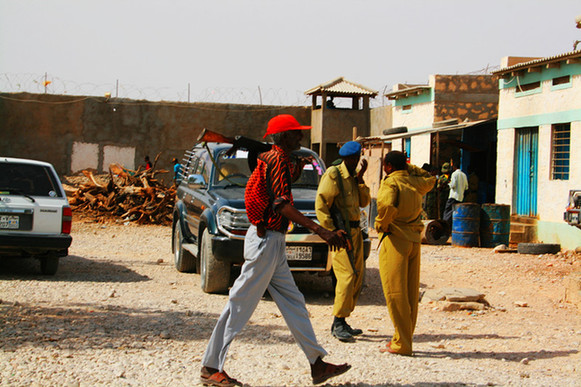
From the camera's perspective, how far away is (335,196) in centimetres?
605

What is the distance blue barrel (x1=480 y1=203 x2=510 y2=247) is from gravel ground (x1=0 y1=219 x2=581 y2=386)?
428 centimetres

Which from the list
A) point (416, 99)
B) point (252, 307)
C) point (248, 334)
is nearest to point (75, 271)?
point (248, 334)

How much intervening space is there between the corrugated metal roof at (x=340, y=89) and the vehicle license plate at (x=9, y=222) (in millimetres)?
20537

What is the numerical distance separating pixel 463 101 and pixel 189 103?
38.7ft

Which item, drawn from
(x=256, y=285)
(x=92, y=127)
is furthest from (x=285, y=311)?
(x=92, y=127)

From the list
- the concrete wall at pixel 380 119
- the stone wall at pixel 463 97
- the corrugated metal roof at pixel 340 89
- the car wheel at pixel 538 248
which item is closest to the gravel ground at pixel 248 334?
the car wheel at pixel 538 248

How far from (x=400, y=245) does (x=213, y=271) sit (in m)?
2.98

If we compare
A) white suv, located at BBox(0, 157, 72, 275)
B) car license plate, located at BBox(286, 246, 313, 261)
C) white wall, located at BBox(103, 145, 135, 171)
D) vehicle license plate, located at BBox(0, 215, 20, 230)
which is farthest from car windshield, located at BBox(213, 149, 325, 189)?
white wall, located at BBox(103, 145, 135, 171)

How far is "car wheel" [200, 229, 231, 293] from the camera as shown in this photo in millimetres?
7887

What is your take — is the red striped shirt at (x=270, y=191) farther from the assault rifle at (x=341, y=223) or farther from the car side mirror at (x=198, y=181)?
the car side mirror at (x=198, y=181)

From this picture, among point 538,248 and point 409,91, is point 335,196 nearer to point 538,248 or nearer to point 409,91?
point 538,248

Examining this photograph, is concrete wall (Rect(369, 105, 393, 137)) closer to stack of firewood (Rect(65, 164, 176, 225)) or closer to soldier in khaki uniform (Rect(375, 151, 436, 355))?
stack of firewood (Rect(65, 164, 176, 225))

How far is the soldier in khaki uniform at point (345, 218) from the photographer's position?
19.7 feet

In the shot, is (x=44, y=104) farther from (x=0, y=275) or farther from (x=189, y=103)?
(x=0, y=275)
